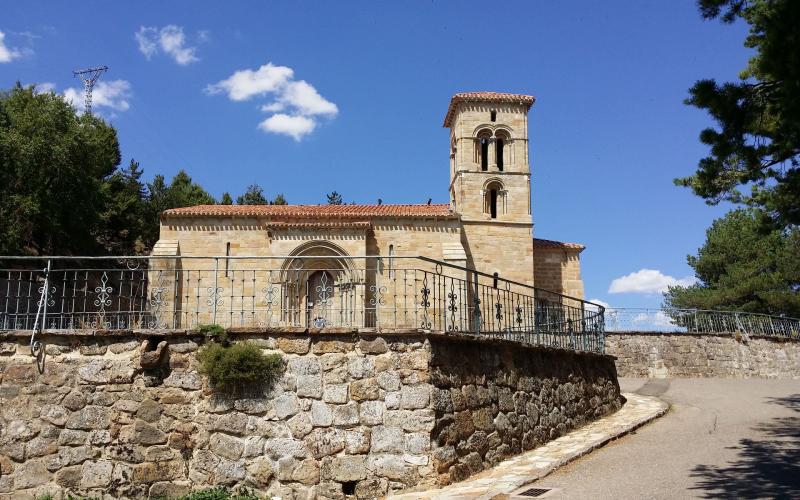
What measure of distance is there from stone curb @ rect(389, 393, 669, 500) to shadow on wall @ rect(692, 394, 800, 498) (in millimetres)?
1886

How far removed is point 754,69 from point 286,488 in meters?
9.72

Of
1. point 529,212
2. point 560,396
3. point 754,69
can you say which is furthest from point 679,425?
point 529,212

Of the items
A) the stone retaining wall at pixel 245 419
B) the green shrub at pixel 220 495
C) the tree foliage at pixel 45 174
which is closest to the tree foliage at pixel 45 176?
the tree foliage at pixel 45 174

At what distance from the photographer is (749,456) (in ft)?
31.7

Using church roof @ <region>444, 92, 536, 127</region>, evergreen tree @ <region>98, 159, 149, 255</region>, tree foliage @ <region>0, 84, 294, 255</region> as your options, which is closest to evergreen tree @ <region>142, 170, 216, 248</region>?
evergreen tree @ <region>98, 159, 149, 255</region>

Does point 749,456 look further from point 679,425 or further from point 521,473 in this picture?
point 521,473

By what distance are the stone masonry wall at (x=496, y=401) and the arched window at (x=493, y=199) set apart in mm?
20858

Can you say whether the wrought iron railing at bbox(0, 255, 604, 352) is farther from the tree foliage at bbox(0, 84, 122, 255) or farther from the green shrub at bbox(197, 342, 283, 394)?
the tree foliage at bbox(0, 84, 122, 255)

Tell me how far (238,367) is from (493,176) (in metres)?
26.6

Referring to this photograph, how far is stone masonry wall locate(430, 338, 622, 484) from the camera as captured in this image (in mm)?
8781

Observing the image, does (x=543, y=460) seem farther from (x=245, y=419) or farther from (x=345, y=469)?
(x=245, y=419)

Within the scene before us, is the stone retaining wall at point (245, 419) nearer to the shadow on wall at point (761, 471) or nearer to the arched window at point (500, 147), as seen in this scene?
the shadow on wall at point (761, 471)

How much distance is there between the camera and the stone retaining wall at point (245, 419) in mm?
8570

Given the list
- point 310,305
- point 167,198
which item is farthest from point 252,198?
point 310,305
